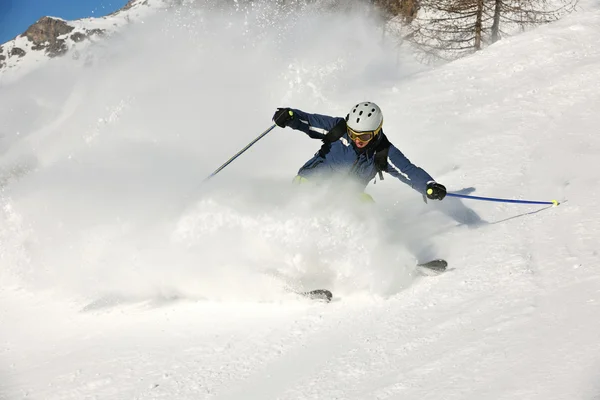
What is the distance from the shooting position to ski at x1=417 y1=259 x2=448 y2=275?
16.0ft

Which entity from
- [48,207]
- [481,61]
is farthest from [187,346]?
[481,61]

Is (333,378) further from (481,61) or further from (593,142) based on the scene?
(481,61)

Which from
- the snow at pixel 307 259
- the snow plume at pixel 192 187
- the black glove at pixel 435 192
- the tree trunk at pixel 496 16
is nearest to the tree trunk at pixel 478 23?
the tree trunk at pixel 496 16

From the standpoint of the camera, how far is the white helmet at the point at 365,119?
17.1 feet

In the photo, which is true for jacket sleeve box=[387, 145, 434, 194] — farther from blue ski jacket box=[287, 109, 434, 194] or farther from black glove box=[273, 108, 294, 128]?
black glove box=[273, 108, 294, 128]

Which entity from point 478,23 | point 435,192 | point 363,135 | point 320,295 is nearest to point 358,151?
point 363,135

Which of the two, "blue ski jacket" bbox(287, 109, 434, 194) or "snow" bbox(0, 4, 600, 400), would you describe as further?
"blue ski jacket" bbox(287, 109, 434, 194)

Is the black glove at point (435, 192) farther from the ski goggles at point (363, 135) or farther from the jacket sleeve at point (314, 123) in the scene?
the jacket sleeve at point (314, 123)

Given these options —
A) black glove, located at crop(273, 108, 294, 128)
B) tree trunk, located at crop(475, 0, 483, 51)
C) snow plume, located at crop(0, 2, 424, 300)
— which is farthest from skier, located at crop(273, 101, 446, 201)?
tree trunk, located at crop(475, 0, 483, 51)

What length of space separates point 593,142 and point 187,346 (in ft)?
20.9

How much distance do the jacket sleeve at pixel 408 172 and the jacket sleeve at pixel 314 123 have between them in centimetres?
85

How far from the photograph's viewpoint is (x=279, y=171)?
8.34 metres

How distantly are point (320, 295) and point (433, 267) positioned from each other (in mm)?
1152

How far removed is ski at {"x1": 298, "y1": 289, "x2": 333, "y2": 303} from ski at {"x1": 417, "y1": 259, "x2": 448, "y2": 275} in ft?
3.08
